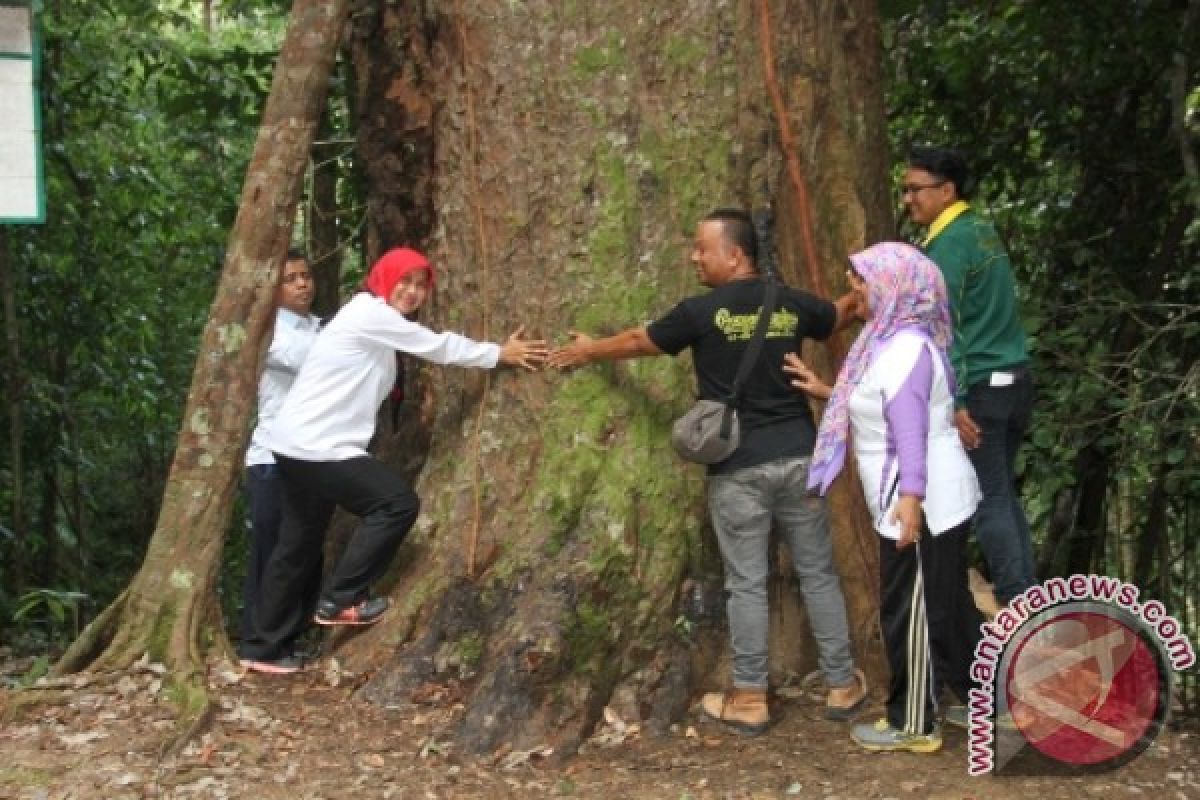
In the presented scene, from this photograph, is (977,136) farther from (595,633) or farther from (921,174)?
(595,633)

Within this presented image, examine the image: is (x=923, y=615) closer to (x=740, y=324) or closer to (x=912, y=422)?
(x=912, y=422)

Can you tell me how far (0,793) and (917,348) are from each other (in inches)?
135

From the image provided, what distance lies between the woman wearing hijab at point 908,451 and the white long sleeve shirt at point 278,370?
7.99ft

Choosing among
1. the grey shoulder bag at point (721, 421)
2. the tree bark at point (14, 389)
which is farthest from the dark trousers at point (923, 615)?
the tree bark at point (14, 389)

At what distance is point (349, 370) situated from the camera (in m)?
5.74

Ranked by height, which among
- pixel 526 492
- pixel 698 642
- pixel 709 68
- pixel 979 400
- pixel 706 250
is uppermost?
pixel 709 68

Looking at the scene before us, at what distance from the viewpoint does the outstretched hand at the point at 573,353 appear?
5566 millimetres

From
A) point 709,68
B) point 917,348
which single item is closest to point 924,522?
point 917,348

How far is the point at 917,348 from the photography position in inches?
192

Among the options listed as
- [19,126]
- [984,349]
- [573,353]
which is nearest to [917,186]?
[984,349]

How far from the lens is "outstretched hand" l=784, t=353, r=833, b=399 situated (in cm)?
518

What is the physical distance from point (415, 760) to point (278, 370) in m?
1.97

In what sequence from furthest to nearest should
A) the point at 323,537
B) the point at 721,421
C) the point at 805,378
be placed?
the point at 323,537, the point at 805,378, the point at 721,421

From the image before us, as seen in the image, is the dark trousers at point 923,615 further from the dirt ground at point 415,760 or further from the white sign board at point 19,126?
the white sign board at point 19,126
